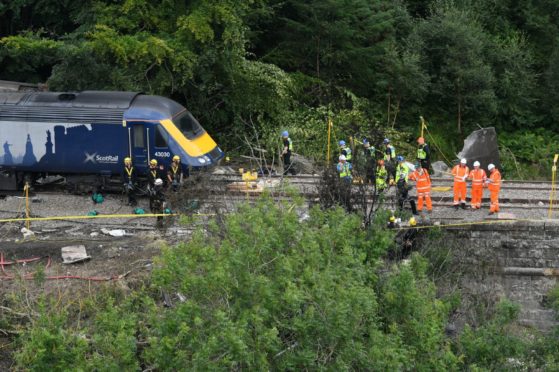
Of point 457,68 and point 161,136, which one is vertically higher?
point 457,68

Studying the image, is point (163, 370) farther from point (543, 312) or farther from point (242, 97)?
point (242, 97)

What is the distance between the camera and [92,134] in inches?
786

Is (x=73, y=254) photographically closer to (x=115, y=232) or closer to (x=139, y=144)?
(x=115, y=232)

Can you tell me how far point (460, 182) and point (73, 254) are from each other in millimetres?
9152

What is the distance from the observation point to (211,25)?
2402cm

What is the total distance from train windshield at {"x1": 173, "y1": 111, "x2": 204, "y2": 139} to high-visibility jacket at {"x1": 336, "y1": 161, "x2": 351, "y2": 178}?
→ 4180 mm

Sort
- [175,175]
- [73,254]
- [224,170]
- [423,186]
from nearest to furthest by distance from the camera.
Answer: [73,254]
[423,186]
[175,175]
[224,170]

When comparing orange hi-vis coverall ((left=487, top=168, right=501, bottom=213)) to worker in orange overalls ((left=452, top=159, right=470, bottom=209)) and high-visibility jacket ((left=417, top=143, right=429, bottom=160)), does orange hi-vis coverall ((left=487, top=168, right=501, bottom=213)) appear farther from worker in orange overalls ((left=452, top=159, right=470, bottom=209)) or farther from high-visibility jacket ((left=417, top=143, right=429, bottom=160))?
high-visibility jacket ((left=417, top=143, right=429, bottom=160))

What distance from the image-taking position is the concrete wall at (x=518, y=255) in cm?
1809

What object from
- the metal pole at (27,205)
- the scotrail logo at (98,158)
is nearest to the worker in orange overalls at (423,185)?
the scotrail logo at (98,158)

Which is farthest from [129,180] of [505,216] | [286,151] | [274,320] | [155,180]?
[274,320]

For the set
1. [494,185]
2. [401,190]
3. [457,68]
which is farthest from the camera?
[457,68]

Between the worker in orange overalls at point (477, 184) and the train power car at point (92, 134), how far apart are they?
6.56 metres

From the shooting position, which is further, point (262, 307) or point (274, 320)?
point (274, 320)
